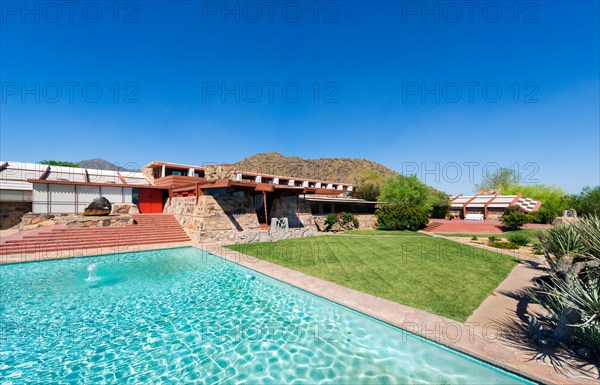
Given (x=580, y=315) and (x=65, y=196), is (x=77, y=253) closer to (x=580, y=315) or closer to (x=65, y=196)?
(x=65, y=196)

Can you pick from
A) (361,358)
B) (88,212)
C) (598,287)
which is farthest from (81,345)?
(88,212)

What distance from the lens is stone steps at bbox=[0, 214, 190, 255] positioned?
12.9m

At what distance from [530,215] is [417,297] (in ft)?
106

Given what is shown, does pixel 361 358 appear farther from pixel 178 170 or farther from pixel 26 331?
pixel 178 170

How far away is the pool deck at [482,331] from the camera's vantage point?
389 cm

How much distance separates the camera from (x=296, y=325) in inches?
228

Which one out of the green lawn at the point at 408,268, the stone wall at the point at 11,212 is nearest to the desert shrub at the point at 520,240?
the green lawn at the point at 408,268

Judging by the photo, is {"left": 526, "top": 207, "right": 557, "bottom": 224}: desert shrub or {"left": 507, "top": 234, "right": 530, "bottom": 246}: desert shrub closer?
{"left": 507, "top": 234, "right": 530, "bottom": 246}: desert shrub

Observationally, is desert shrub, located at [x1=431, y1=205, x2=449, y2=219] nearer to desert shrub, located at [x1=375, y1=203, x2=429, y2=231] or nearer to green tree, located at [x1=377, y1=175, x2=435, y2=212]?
green tree, located at [x1=377, y1=175, x2=435, y2=212]

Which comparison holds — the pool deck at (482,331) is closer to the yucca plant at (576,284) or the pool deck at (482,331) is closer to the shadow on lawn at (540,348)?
the shadow on lawn at (540,348)

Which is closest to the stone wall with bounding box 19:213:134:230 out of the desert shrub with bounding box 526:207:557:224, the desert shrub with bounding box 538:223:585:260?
the desert shrub with bounding box 538:223:585:260

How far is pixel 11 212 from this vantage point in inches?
792

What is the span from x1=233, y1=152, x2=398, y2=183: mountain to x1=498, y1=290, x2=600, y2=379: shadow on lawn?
204ft

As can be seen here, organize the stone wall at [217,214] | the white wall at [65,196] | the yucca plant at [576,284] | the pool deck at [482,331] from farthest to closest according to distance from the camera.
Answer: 1. the white wall at [65,196]
2. the stone wall at [217,214]
3. the yucca plant at [576,284]
4. the pool deck at [482,331]
